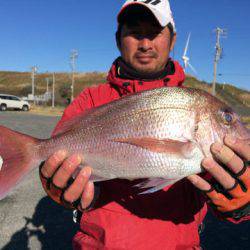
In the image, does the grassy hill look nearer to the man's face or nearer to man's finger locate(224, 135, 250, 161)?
the man's face

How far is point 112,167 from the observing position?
223 cm

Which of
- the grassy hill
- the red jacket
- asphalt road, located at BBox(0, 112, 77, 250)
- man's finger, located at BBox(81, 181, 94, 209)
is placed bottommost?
the grassy hill

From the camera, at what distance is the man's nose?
2.59 m

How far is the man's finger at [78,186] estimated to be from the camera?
2.25 metres

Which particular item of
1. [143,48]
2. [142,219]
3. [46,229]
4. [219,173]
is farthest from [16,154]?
[46,229]

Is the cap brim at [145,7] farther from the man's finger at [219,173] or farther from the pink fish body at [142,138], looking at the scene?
the man's finger at [219,173]

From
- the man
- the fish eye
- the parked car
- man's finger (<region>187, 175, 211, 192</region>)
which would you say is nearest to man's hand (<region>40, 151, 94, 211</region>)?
the man

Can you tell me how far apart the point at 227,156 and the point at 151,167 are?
45cm

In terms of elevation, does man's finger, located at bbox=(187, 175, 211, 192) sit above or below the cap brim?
below

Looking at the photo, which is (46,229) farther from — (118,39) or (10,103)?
(10,103)

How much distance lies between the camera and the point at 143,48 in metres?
2.60

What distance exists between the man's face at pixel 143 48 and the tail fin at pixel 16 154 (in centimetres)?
93

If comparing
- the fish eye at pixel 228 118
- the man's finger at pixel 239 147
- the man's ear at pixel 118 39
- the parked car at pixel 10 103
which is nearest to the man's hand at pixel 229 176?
the man's finger at pixel 239 147

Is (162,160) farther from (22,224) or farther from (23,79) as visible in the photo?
(23,79)
